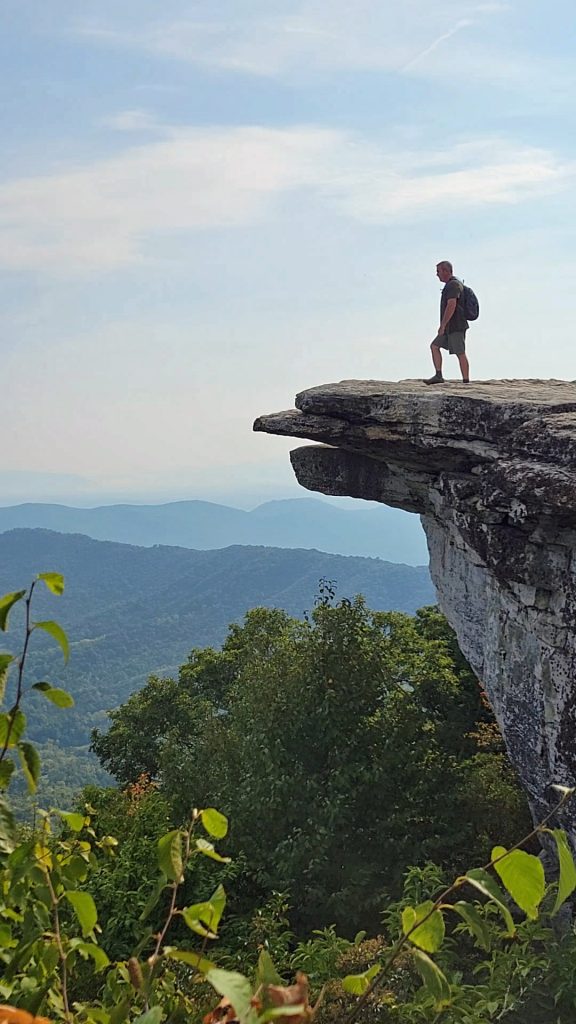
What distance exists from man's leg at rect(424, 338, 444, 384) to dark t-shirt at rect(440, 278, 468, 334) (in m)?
0.50

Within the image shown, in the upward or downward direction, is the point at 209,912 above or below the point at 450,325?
below

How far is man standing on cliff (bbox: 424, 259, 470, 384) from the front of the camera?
15.6 meters

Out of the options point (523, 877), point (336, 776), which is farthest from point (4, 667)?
point (336, 776)

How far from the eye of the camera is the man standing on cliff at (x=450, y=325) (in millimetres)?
15609

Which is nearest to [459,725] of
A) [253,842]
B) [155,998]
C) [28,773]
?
[253,842]

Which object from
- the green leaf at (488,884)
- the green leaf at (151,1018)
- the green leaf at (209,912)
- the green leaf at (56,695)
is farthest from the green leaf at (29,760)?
the green leaf at (488,884)

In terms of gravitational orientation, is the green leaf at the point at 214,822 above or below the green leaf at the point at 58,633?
below

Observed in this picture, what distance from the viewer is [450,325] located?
634 inches

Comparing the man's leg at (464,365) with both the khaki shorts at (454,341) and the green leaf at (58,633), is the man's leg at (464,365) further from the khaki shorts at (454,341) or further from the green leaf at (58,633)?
the green leaf at (58,633)

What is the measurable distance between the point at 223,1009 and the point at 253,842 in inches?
550

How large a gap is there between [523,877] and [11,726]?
1589 millimetres

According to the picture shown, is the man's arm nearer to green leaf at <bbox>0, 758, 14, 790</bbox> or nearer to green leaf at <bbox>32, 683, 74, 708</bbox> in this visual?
green leaf at <bbox>32, 683, 74, 708</bbox>

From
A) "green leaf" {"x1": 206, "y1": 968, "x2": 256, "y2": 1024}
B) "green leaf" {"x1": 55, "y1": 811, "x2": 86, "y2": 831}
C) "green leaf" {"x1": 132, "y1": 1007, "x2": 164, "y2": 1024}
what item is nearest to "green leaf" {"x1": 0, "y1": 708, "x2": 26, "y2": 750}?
"green leaf" {"x1": 55, "y1": 811, "x2": 86, "y2": 831}

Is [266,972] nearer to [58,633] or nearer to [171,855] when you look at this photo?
[171,855]
